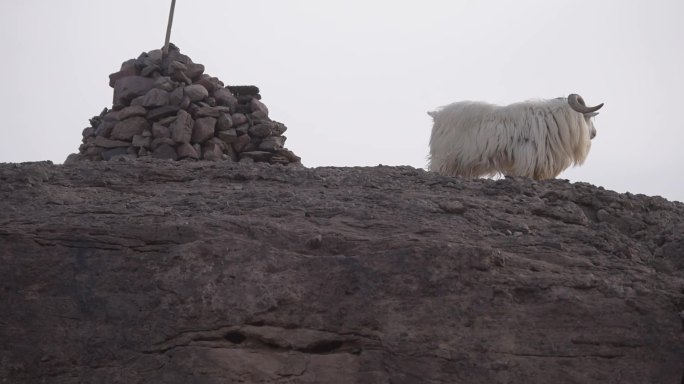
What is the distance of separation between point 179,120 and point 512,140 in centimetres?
394

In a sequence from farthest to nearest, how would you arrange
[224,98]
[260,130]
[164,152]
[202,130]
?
[224,98] < [260,130] < [202,130] < [164,152]

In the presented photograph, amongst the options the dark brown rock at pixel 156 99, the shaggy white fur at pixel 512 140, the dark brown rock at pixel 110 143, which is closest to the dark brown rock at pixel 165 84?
the dark brown rock at pixel 156 99

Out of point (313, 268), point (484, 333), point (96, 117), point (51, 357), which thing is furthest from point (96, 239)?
point (96, 117)

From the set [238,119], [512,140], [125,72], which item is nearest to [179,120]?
[238,119]

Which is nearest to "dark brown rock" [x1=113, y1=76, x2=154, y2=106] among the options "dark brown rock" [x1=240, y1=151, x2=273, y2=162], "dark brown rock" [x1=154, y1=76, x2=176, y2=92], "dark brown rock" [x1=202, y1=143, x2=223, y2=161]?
"dark brown rock" [x1=154, y1=76, x2=176, y2=92]

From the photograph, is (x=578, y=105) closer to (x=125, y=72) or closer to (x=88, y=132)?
(x=125, y=72)

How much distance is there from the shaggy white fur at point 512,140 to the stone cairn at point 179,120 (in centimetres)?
218

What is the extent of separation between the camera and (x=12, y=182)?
598cm

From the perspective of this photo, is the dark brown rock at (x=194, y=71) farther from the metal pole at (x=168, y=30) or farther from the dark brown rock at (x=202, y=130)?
the dark brown rock at (x=202, y=130)

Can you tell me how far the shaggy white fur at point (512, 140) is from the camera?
9367 mm

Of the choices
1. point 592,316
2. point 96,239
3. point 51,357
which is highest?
point 96,239

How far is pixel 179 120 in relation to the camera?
10164mm

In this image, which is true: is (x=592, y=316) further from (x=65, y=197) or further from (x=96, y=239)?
(x=65, y=197)

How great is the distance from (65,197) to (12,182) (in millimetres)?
515
